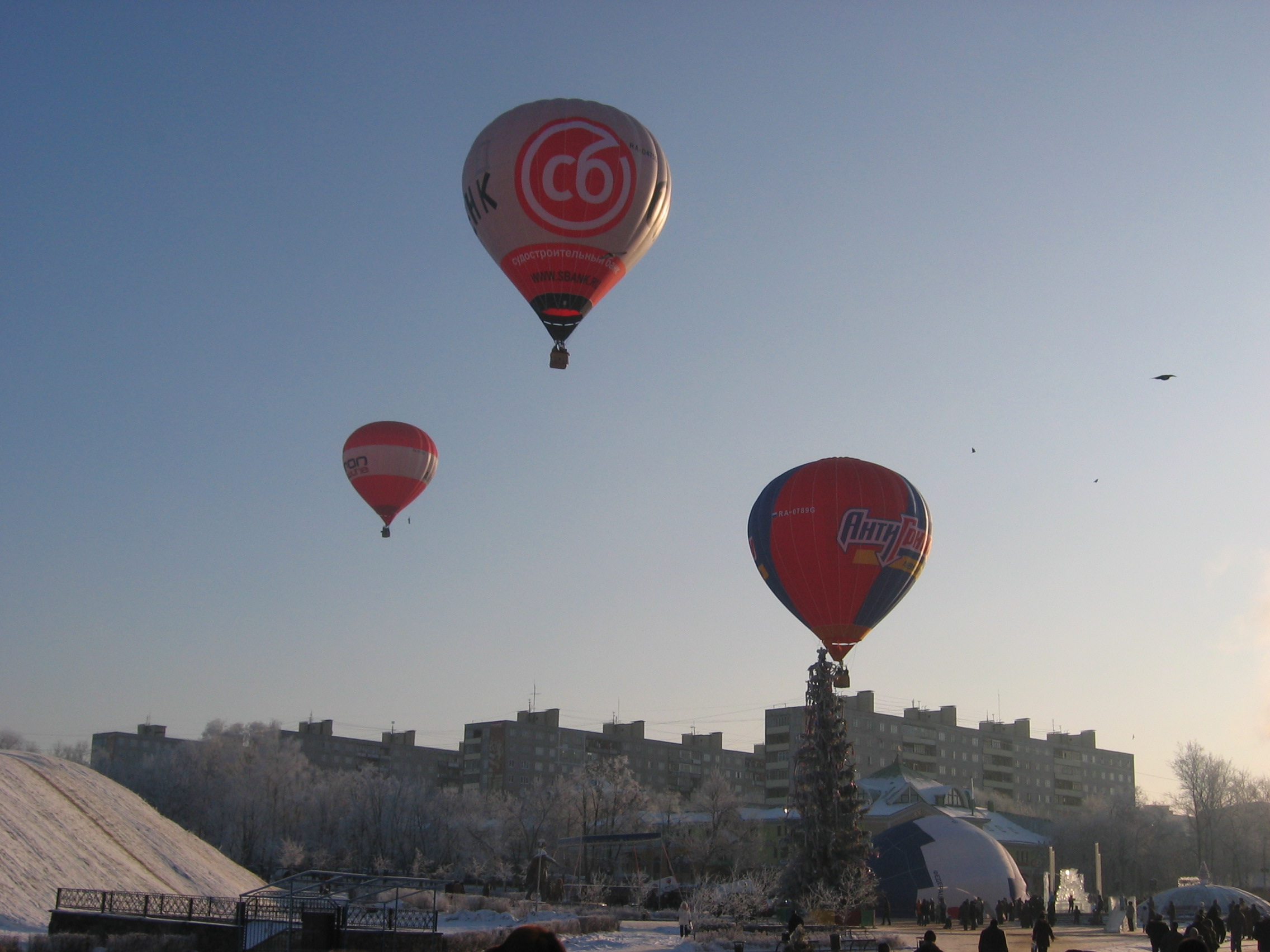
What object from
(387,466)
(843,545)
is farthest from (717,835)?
(843,545)

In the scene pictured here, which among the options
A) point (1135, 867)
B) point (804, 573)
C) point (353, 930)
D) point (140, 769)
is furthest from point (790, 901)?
point (140, 769)

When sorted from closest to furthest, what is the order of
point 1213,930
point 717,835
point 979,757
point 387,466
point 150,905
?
point 1213,930, point 150,905, point 387,466, point 717,835, point 979,757

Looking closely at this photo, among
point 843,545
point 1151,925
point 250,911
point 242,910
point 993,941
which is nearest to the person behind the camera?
point 993,941

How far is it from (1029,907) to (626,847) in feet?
133

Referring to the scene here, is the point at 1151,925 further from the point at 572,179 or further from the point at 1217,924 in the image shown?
the point at 572,179

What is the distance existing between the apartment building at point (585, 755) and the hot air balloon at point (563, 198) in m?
105

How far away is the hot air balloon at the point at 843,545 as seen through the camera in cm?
3778

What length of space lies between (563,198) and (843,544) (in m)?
14.3

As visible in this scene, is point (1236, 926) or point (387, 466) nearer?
point (1236, 926)

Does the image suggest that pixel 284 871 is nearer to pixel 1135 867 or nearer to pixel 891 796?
pixel 891 796

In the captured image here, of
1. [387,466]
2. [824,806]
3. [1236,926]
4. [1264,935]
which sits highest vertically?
[387,466]

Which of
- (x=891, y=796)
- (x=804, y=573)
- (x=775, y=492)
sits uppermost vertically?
(x=775, y=492)

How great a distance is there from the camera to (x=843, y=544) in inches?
1484

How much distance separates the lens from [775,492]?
40000 millimetres
